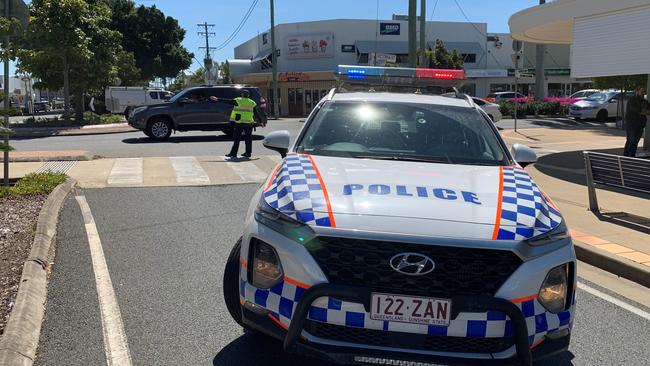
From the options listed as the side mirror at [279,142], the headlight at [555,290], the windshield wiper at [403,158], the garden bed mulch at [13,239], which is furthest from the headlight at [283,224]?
the garden bed mulch at [13,239]

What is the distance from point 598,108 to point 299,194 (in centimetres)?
2948

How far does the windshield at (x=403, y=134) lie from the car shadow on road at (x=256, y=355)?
142 cm

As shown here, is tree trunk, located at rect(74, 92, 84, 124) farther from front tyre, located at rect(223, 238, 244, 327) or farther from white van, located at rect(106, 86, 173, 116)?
front tyre, located at rect(223, 238, 244, 327)

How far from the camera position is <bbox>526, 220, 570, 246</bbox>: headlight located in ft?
9.87

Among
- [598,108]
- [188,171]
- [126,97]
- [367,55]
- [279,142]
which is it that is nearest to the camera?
[279,142]

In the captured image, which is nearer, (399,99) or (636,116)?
(399,99)

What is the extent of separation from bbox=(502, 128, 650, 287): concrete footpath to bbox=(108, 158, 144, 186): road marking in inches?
281

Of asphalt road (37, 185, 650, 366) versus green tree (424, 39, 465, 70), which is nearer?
asphalt road (37, 185, 650, 366)

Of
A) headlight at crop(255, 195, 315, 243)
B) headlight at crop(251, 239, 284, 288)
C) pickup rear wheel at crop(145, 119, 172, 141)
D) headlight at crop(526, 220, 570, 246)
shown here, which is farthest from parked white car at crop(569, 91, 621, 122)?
headlight at crop(251, 239, 284, 288)

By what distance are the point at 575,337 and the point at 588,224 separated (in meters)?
3.50

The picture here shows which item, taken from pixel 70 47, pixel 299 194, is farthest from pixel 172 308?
pixel 70 47

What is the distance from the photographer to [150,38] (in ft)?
182

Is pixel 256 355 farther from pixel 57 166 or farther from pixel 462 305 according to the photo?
pixel 57 166

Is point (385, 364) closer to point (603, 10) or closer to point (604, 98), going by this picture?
point (603, 10)
